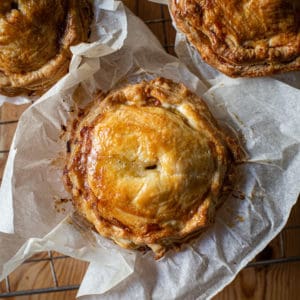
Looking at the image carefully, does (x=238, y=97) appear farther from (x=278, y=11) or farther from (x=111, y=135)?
(x=111, y=135)

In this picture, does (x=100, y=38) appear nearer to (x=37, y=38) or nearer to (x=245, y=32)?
(x=37, y=38)

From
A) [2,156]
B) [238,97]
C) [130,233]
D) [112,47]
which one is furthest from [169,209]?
[2,156]

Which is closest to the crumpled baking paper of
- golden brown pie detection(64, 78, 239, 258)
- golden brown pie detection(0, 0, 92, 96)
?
golden brown pie detection(0, 0, 92, 96)

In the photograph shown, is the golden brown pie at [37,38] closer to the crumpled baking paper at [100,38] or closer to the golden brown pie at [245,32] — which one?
the crumpled baking paper at [100,38]

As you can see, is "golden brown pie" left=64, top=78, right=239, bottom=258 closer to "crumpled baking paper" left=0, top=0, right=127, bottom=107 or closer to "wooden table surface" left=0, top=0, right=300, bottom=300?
"crumpled baking paper" left=0, top=0, right=127, bottom=107

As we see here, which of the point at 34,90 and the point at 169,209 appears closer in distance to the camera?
the point at 169,209
